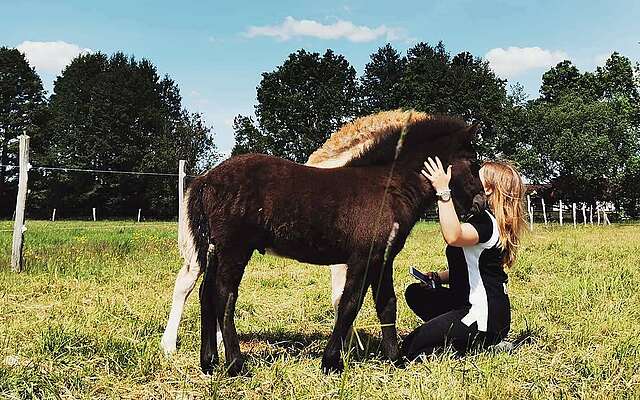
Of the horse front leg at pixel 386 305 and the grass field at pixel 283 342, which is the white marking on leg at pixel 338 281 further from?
the horse front leg at pixel 386 305

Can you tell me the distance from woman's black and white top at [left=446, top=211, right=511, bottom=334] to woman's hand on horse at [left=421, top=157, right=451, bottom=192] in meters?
0.46

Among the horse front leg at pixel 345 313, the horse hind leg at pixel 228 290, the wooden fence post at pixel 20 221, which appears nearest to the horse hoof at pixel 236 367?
the horse hind leg at pixel 228 290

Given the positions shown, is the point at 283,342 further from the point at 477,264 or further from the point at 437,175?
the point at 437,175

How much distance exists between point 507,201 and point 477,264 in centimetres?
61

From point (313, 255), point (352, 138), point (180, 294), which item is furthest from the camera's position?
point (352, 138)

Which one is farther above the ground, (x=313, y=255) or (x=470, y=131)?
(x=470, y=131)

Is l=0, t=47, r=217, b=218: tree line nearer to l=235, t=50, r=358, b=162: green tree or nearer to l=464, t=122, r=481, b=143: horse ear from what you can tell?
l=235, t=50, r=358, b=162: green tree

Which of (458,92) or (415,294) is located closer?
(415,294)

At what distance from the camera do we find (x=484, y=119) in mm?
42125

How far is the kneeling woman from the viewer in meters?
4.06

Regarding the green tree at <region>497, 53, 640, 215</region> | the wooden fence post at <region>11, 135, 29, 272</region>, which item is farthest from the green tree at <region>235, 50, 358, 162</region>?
the wooden fence post at <region>11, 135, 29, 272</region>

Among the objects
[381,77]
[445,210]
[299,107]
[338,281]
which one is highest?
[381,77]

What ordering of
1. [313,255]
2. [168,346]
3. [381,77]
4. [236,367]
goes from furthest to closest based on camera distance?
[381,77] < [168,346] < [313,255] < [236,367]

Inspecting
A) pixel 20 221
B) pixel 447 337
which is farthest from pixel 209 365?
pixel 20 221
